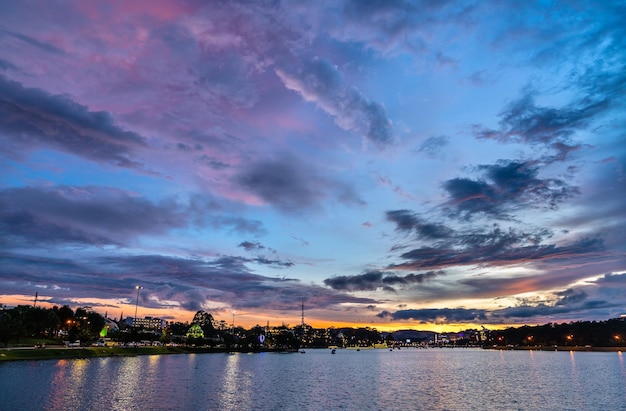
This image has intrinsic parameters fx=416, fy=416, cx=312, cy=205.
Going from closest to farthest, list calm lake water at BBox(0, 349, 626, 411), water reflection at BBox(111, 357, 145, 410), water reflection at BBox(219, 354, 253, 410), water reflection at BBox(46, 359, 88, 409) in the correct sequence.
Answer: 1. water reflection at BBox(46, 359, 88, 409)
2. water reflection at BBox(111, 357, 145, 410)
3. calm lake water at BBox(0, 349, 626, 411)
4. water reflection at BBox(219, 354, 253, 410)

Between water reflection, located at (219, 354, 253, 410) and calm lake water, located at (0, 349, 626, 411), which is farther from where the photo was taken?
water reflection, located at (219, 354, 253, 410)

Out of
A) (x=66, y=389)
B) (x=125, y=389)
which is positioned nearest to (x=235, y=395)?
(x=125, y=389)

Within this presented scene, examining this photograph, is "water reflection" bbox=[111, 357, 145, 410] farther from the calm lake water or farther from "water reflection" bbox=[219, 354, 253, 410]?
"water reflection" bbox=[219, 354, 253, 410]

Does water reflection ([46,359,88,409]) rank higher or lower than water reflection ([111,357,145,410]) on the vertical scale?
higher

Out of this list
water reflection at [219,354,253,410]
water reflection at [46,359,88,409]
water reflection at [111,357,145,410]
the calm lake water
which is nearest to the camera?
water reflection at [46,359,88,409]

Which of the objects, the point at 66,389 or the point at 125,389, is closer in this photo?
the point at 66,389

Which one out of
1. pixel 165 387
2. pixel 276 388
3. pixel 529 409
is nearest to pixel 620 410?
pixel 529 409

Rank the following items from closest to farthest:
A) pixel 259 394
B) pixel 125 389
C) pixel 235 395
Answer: pixel 125 389, pixel 235 395, pixel 259 394

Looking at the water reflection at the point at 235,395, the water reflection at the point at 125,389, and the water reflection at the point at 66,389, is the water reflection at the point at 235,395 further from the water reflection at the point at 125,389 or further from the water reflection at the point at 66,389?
the water reflection at the point at 66,389

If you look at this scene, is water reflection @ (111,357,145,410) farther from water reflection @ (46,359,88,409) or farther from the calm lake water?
water reflection @ (46,359,88,409)

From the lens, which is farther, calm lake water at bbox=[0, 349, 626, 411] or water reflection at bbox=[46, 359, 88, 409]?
calm lake water at bbox=[0, 349, 626, 411]

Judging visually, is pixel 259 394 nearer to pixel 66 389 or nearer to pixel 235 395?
pixel 235 395

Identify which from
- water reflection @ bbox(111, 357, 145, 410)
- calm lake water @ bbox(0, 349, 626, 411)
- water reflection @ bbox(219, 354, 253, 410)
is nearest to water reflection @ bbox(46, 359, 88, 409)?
calm lake water @ bbox(0, 349, 626, 411)

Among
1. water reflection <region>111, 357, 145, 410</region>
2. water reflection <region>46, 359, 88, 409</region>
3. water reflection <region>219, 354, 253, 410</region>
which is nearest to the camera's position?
water reflection <region>46, 359, 88, 409</region>
